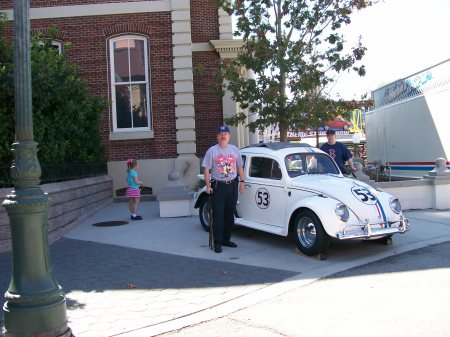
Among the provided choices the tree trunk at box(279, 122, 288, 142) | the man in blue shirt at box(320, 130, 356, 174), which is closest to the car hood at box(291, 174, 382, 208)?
the man in blue shirt at box(320, 130, 356, 174)

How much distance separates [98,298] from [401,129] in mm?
13171

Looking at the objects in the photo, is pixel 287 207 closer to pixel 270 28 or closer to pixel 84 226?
pixel 84 226

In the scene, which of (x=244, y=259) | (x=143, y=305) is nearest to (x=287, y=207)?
(x=244, y=259)

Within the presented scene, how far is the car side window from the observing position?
7.66 metres

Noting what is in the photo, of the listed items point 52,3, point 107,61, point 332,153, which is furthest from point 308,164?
point 52,3

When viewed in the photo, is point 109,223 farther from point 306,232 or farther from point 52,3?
point 52,3

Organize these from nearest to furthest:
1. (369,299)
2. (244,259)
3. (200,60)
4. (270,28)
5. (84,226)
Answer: (369,299), (244,259), (84,226), (270,28), (200,60)

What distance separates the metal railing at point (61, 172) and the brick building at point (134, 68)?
1964mm

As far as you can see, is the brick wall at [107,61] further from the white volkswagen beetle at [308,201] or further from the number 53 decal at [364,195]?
the number 53 decal at [364,195]

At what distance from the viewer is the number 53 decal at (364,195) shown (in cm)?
676

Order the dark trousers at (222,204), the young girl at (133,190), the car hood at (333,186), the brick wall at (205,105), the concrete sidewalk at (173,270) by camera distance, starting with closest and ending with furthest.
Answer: the concrete sidewalk at (173,270)
the car hood at (333,186)
the dark trousers at (222,204)
the young girl at (133,190)
the brick wall at (205,105)

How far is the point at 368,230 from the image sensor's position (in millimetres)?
6527

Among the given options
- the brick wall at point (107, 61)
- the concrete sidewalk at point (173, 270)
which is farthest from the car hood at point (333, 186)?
the brick wall at point (107, 61)

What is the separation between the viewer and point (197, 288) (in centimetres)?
562
